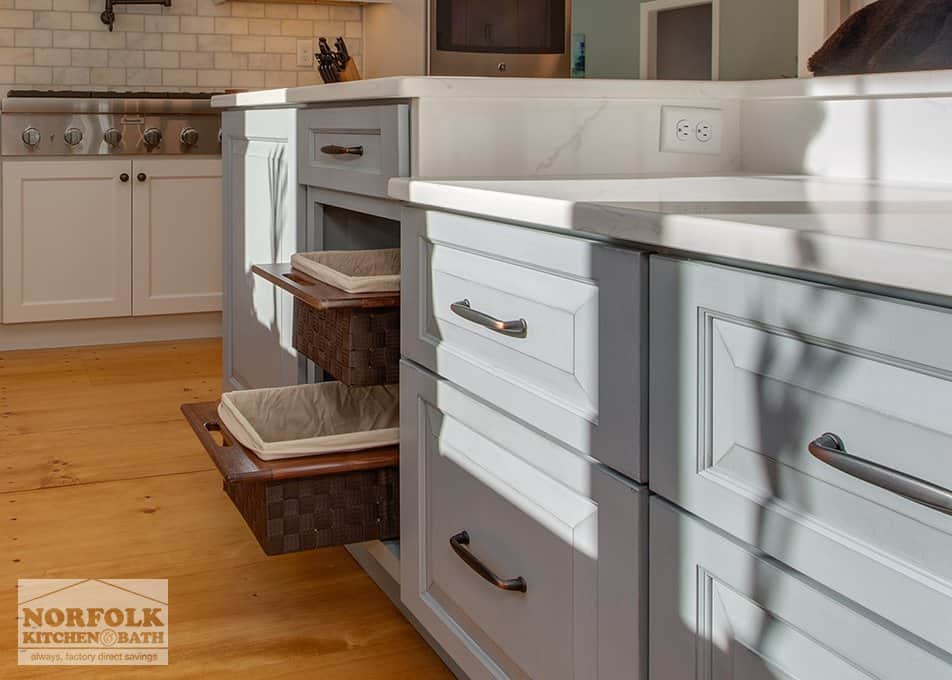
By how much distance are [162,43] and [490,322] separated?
4053 millimetres

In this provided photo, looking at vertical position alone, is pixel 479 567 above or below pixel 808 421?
below

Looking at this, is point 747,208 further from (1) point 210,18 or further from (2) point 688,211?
(1) point 210,18

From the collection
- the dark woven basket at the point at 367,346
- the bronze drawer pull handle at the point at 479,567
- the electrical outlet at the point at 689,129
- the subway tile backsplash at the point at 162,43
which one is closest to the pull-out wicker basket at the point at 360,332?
the dark woven basket at the point at 367,346

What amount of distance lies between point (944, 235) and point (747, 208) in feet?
1.01

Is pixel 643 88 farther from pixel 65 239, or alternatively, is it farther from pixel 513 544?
pixel 65 239

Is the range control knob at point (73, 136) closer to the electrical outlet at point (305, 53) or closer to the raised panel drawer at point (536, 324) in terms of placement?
the electrical outlet at point (305, 53)

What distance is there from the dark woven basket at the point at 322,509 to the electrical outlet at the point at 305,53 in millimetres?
3707

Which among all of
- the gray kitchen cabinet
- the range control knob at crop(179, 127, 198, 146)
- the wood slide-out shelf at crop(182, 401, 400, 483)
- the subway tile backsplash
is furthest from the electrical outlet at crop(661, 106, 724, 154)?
the subway tile backsplash

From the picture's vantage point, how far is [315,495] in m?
1.85

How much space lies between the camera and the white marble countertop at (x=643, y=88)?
1602 millimetres

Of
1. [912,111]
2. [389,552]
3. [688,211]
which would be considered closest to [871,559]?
[688,211]

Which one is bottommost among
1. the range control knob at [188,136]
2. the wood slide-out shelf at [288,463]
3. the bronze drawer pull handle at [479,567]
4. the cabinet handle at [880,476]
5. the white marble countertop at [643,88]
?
the bronze drawer pull handle at [479,567]

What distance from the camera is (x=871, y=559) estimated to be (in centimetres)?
83

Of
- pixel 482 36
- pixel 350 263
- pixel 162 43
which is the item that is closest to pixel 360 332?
pixel 350 263
